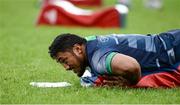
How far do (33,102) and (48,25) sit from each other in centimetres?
1182

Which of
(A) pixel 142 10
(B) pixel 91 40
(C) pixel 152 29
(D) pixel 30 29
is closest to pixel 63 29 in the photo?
(D) pixel 30 29

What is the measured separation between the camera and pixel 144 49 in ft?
25.4

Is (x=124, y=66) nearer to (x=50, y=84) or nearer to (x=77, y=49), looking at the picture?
(x=77, y=49)

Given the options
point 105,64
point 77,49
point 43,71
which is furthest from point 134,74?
point 43,71

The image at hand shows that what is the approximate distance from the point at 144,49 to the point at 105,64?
716 millimetres

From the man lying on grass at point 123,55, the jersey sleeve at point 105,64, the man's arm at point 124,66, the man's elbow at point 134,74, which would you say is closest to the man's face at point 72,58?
the man lying on grass at point 123,55

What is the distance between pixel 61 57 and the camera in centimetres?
763

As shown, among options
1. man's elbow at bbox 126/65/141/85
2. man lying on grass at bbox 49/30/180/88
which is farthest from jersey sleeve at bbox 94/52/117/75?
man's elbow at bbox 126/65/141/85

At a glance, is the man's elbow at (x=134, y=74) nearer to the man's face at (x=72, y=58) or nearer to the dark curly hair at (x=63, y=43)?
the man's face at (x=72, y=58)

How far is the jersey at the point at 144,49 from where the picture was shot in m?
7.55

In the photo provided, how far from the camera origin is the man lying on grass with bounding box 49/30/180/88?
293 inches

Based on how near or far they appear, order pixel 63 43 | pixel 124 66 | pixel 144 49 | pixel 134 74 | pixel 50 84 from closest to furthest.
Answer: pixel 124 66
pixel 134 74
pixel 63 43
pixel 144 49
pixel 50 84

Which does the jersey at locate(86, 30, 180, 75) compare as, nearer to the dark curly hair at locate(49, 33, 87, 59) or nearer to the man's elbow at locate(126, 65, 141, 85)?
the dark curly hair at locate(49, 33, 87, 59)

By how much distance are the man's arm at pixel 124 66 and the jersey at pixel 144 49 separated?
0.25 m
